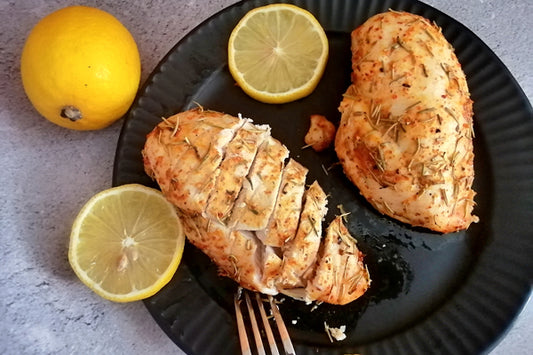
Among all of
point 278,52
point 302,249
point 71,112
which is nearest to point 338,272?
point 302,249

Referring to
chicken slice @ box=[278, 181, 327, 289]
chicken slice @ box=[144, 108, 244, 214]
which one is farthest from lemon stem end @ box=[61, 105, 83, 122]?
chicken slice @ box=[278, 181, 327, 289]

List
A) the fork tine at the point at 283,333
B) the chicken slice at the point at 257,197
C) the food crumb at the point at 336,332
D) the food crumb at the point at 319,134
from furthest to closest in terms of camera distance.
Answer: the food crumb at the point at 319,134
the food crumb at the point at 336,332
the fork tine at the point at 283,333
the chicken slice at the point at 257,197

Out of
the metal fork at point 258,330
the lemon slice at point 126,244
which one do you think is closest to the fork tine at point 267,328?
the metal fork at point 258,330

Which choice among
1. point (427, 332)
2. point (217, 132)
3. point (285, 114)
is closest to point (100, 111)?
point (217, 132)

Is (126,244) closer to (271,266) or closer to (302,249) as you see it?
(271,266)

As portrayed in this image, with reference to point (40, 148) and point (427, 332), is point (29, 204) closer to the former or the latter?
point (40, 148)

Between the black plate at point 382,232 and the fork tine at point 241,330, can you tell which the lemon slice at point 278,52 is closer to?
the black plate at point 382,232

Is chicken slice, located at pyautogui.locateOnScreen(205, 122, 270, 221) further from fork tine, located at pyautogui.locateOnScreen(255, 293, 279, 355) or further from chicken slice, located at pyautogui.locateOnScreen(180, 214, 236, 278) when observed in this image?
fork tine, located at pyautogui.locateOnScreen(255, 293, 279, 355)
